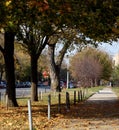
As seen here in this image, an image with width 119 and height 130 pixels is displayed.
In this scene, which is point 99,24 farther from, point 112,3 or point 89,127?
point 89,127

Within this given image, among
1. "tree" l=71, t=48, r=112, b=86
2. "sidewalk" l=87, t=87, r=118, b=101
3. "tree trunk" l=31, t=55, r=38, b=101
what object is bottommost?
"sidewalk" l=87, t=87, r=118, b=101

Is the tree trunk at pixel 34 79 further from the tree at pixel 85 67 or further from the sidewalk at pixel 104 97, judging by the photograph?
the tree at pixel 85 67

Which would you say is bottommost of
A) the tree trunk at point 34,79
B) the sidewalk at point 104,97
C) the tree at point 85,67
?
the sidewalk at point 104,97

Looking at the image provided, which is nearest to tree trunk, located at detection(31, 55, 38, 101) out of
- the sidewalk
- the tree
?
the sidewalk

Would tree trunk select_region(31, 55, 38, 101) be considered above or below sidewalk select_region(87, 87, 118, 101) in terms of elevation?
above

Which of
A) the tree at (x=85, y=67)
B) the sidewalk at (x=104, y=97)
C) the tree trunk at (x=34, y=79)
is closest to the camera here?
the tree trunk at (x=34, y=79)

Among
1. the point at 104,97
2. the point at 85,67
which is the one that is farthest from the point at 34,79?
the point at 85,67

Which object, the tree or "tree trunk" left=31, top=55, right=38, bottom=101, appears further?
the tree

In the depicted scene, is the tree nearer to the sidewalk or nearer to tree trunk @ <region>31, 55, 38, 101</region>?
the sidewalk

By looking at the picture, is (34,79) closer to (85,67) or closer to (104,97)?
(104,97)

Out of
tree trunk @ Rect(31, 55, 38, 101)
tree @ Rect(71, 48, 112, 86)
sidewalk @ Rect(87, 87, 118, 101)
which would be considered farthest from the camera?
tree @ Rect(71, 48, 112, 86)

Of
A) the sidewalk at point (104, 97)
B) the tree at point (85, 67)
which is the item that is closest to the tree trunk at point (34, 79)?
the sidewalk at point (104, 97)

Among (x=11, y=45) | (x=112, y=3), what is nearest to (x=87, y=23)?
(x=112, y=3)

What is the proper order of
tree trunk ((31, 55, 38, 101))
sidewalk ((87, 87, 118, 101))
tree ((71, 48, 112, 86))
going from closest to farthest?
tree trunk ((31, 55, 38, 101)) < sidewalk ((87, 87, 118, 101)) < tree ((71, 48, 112, 86))
